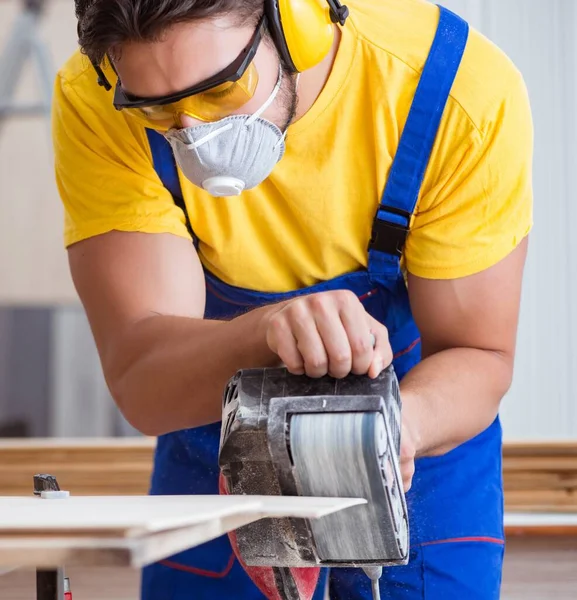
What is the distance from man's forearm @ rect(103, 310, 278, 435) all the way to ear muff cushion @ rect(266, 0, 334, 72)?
1.29ft

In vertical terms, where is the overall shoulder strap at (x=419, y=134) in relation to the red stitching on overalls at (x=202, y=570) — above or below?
above

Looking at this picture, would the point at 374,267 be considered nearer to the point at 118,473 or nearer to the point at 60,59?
the point at 118,473

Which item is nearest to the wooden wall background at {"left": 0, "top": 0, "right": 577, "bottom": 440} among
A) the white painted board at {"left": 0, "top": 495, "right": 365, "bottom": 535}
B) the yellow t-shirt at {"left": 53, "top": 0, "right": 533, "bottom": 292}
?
the yellow t-shirt at {"left": 53, "top": 0, "right": 533, "bottom": 292}

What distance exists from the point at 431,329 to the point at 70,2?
10.8 ft

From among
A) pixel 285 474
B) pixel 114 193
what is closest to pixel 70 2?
pixel 114 193

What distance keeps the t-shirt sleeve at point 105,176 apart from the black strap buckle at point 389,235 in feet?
1.07

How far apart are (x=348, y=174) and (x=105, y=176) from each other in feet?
1.38

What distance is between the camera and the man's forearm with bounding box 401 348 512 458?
1.26 m

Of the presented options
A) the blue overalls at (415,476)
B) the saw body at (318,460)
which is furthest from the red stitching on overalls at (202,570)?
the saw body at (318,460)

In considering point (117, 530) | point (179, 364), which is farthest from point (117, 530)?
point (179, 364)

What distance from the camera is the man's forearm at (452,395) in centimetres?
126

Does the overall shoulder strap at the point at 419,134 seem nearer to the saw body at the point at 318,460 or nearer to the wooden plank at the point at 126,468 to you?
the saw body at the point at 318,460

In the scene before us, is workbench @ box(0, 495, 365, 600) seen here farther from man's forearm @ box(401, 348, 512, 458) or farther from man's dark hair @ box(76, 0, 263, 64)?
man's dark hair @ box(76, 0, 263, 64)

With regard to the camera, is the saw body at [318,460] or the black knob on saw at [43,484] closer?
the saw body at [318,460]
